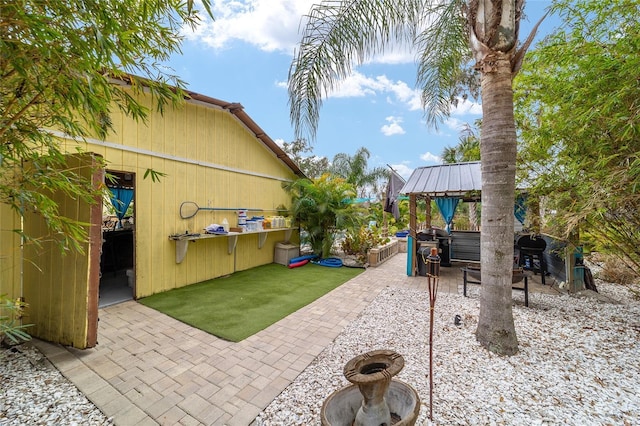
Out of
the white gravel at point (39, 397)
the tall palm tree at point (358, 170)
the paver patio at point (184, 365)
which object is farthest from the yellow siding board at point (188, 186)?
the tall palm tree at point (358, 170)

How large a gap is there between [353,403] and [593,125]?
360cm

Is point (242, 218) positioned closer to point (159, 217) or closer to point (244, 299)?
point (159, 217)

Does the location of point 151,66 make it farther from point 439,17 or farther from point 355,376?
point 439,17

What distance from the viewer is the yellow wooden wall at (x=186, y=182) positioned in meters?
4.49

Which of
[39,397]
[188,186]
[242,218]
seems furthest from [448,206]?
[39,397]

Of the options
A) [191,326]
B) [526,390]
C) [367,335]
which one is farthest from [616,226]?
[191,326]

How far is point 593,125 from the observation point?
2.74m

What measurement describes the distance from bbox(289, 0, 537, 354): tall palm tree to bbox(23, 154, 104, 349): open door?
8.12ft

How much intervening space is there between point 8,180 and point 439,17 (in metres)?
5.27

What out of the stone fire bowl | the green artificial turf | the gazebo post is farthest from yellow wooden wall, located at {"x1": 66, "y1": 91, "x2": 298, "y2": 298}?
the stone fire bowl

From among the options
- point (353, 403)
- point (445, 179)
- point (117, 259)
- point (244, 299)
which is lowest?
point (244, 299)

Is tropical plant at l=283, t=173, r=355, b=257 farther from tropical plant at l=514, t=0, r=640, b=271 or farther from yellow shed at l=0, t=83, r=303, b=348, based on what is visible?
tropical plant at l=514, t=0, r=640, b=271

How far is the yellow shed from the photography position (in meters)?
2.80

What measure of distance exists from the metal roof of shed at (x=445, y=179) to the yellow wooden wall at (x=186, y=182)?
4116 millimetres
